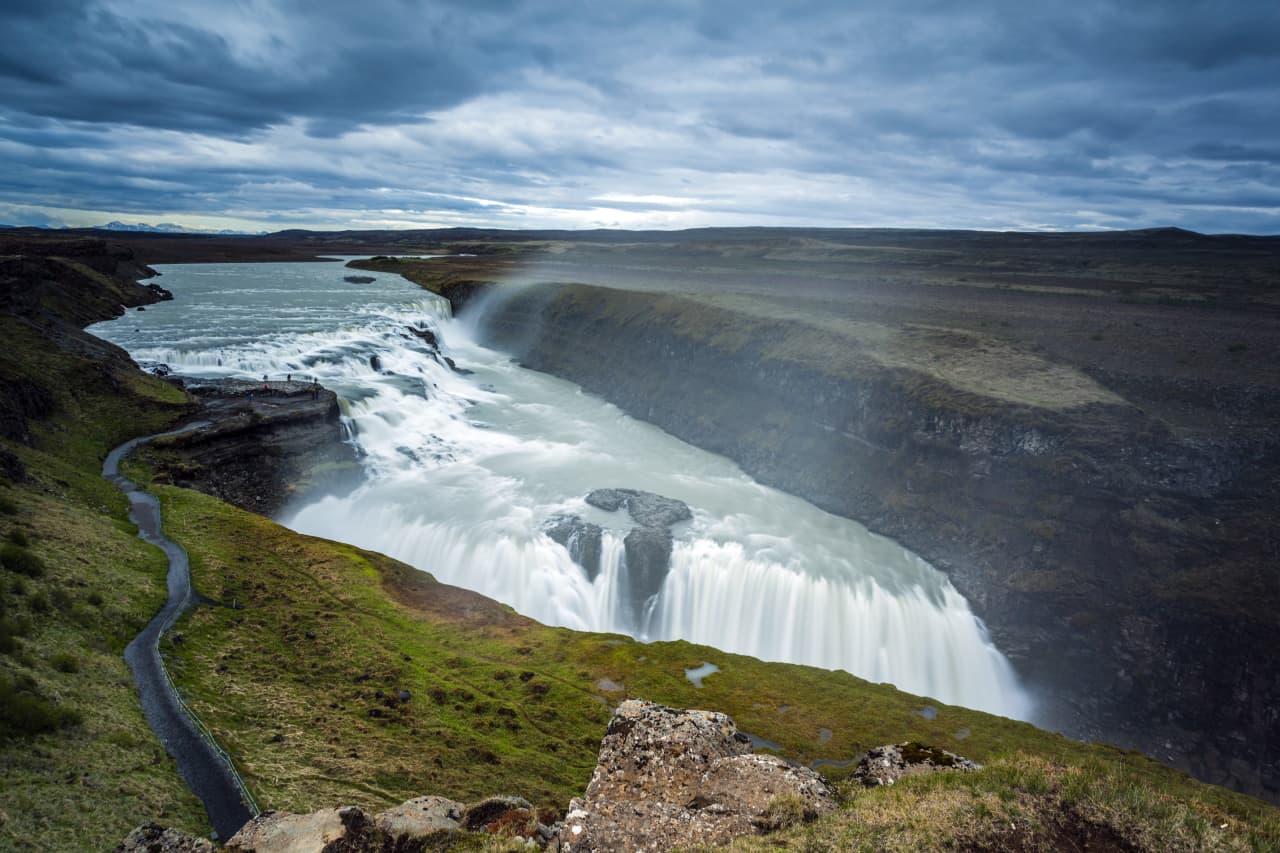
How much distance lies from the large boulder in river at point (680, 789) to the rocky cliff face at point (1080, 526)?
28130 mm

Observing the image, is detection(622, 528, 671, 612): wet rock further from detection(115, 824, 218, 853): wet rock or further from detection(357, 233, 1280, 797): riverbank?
detection(115, 824, 218, 853): wet rock

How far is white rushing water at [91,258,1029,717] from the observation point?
3484 cm

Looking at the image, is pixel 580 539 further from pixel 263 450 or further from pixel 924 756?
pixel 924 756

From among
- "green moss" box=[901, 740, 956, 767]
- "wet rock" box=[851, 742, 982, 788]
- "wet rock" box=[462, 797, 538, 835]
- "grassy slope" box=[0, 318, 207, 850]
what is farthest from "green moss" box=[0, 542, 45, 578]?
"green moss" box=[901, 740, 956, 767]

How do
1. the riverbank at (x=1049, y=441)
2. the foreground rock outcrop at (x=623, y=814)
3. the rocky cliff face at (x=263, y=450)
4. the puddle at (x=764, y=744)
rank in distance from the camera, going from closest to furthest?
1. the foreground rock outcrop at (x=623, y=814)
2. the puddle at (x=764, y=744)
3. the riverbank at (x=1049, y=441)
4. the rocky cliff face at (x=263, y=450)

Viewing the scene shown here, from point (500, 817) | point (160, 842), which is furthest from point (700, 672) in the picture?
point (160, 842)

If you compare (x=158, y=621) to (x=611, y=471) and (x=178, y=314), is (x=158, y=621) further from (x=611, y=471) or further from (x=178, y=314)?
(x=178, y=314)

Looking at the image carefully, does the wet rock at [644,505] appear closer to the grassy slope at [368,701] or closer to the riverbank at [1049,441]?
the grassy slope at [368,701]

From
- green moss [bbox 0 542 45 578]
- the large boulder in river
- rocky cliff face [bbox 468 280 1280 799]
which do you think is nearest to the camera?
the large boulder in river

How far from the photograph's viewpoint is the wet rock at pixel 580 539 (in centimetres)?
3750

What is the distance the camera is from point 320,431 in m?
45.2

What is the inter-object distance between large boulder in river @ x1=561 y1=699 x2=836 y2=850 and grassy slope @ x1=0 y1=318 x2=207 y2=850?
8649mm

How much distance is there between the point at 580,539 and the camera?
3822 cm

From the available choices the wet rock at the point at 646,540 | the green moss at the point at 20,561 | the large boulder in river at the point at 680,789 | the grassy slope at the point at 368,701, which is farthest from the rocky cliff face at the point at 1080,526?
the green moss at the point at 20,561
